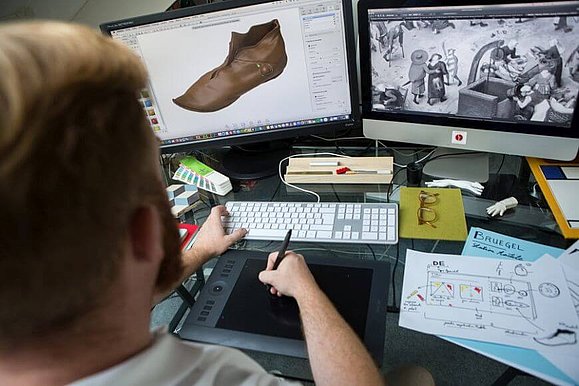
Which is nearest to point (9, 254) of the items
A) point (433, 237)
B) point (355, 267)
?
point (355, 267)

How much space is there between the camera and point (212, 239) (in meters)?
1.00

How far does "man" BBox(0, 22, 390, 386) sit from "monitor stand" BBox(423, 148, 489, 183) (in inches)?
32.0

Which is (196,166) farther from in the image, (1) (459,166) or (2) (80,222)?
(2) (80,222)

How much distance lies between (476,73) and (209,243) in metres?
0.73

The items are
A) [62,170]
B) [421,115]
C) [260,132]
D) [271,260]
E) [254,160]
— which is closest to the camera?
[62,170]

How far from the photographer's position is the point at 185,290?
99cm

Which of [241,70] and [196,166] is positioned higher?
[241,70]

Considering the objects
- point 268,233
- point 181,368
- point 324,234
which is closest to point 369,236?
point 324,234

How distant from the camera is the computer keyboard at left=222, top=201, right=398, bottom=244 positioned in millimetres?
980

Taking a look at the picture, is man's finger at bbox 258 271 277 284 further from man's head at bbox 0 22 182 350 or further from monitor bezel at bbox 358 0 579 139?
monitor bezel at bbox 358 0 579 139

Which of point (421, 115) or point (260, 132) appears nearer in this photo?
point (421, 115)

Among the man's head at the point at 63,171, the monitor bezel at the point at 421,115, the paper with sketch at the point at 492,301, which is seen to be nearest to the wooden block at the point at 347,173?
the monitor bezel at the point at 421,115

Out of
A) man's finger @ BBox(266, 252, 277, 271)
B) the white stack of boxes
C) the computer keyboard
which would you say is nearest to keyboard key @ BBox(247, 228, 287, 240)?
the computer keyboard

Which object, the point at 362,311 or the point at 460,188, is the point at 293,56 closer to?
the point at 460,188
